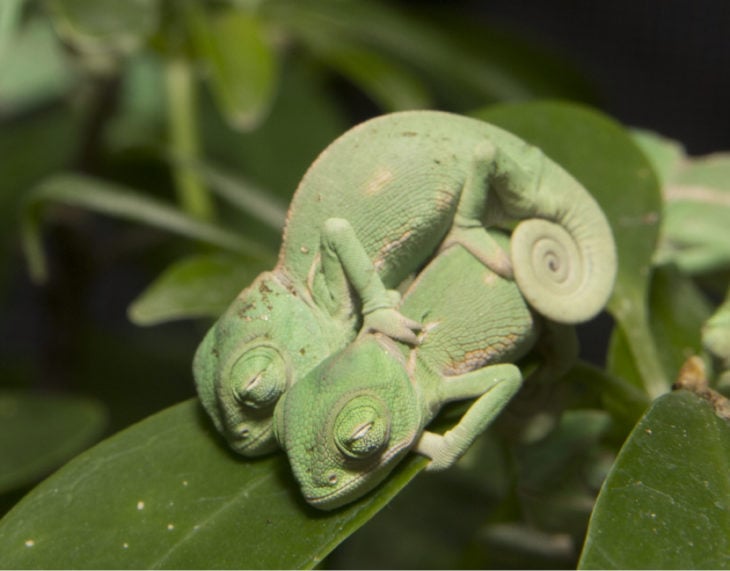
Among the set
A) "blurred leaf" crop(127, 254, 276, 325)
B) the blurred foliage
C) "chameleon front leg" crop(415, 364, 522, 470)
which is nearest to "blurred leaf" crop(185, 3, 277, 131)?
the blurred foliage

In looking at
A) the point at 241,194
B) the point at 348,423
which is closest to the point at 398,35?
the point at 241,194

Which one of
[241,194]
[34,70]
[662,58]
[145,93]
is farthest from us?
[662,58]

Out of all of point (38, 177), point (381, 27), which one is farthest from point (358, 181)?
point (38, 177)

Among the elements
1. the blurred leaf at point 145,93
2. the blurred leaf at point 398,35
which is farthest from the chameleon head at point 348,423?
the blurred leaf at point 145,93

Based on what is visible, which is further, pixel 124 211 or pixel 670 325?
pixel 124 211

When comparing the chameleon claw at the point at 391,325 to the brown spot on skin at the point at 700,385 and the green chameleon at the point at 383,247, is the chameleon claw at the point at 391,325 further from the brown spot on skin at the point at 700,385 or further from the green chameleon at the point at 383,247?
the brown spot on skin at the point at 700,385

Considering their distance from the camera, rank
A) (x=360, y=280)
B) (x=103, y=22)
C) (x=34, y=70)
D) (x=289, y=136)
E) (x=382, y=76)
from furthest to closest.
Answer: (x=34, y=70), (x=289, y=136), (x=382, y=76), (x=103, y=22), (x=360, y=280)

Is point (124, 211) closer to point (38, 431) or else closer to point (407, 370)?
point (38, 431)
